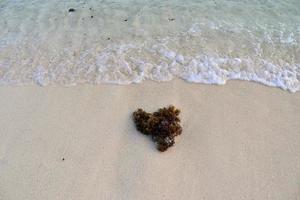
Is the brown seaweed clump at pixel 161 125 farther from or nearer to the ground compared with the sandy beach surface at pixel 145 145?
farther from the ground

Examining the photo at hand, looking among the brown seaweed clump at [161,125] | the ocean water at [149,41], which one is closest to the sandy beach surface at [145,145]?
the brown seaweed clump at [161,125]

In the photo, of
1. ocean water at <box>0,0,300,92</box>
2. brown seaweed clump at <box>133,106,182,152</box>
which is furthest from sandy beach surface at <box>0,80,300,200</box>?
ocean water at <box>0,0,300,92</box>

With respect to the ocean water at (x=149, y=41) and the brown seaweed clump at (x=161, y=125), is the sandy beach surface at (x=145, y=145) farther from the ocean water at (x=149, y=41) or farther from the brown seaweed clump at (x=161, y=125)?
the ocean water at (x=149, y=41)

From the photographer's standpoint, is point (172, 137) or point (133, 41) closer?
point (172, 137)

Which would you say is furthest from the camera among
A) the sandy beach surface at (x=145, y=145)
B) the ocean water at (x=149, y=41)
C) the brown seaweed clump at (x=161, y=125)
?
the ocean water at (x=149, y=41)

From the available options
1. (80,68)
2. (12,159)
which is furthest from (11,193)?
(80,68)

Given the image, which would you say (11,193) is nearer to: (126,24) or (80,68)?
(80,68)

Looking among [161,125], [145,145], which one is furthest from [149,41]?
[145,145]

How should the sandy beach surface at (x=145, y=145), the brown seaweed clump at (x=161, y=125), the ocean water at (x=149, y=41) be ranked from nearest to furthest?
the sandy beach surface at (x=145, y=145)
the brown seaweed clump at (x=161, y=125)
the ocean water at (x=149, y=41)
